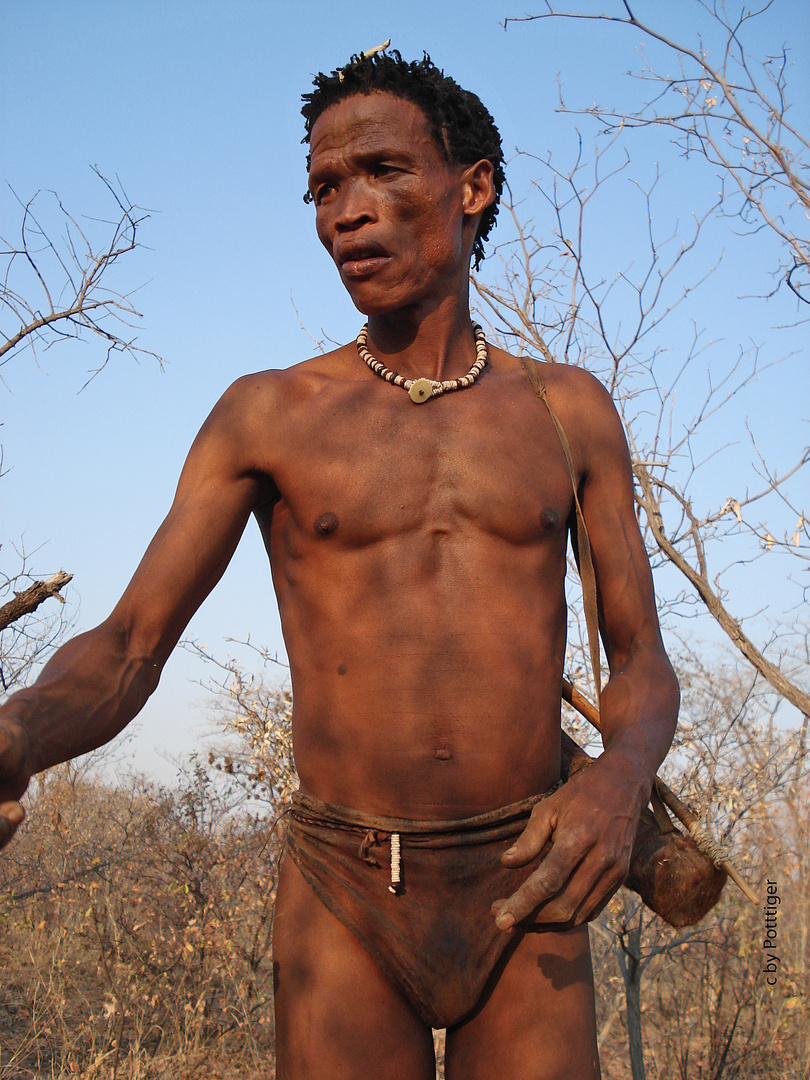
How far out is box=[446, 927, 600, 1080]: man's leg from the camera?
1.97 m

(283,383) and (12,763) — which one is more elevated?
(283,383)

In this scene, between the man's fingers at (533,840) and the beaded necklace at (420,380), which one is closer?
the man's fingers at (533,840)

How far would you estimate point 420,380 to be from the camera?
2.36 m

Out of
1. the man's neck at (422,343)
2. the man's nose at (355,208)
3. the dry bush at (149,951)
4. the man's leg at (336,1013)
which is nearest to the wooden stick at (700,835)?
the man's leg at (336,1013)

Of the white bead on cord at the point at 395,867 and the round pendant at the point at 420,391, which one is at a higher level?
the round pendant at the point at 420,391

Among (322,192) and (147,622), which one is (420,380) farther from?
(147,622)

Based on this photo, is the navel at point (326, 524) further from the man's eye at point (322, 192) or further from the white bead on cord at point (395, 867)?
the man's eye at point (322, 192)

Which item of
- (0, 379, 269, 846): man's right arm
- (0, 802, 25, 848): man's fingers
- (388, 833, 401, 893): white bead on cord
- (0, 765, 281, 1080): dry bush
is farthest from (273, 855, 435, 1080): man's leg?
(0, 765, 281, 1080): dry bush

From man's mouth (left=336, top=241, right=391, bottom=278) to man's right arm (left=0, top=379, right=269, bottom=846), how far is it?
335 millimetres

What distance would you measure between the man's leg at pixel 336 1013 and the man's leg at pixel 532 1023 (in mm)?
93

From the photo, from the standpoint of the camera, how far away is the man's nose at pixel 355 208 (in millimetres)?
2324

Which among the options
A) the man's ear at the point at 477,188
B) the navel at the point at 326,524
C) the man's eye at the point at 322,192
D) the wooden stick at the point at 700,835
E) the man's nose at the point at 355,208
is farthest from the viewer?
the man's ear at the point at 477,188

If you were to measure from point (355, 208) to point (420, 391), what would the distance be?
16.8 inches

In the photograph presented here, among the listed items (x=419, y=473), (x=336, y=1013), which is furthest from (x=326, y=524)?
(x=336, y=1013)
